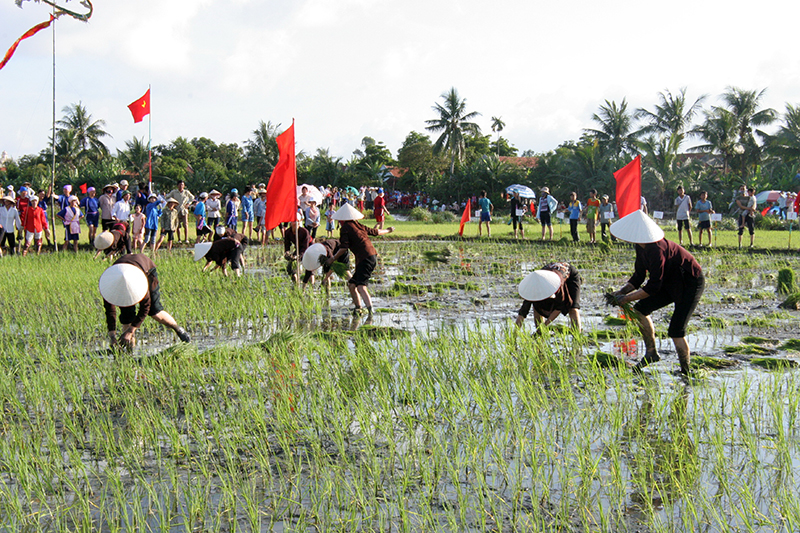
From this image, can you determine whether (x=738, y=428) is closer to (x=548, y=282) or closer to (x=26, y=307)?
(x=548, y=282)

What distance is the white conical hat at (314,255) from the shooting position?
7.01 m

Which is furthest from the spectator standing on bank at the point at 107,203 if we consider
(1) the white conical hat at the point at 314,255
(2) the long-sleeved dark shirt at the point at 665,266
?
(2) the long-sleeved dark shirt at the point at 665,266

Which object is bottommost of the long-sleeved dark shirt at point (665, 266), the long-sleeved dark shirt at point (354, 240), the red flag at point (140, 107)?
the long-sleeved dark shirt at point (665, 266)

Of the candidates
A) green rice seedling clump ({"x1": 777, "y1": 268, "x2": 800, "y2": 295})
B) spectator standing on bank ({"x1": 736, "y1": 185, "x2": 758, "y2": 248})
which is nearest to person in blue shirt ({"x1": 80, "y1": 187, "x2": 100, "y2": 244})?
green rice seedling clump ({"x1": 777, "y1": 268, "x2": 800, "y2": 295})

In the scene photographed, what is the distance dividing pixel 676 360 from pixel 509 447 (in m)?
2.28

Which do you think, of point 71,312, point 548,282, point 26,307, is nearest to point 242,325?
point 71,312

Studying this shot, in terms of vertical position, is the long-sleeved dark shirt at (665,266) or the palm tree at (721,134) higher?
the palm tree at (721,134)

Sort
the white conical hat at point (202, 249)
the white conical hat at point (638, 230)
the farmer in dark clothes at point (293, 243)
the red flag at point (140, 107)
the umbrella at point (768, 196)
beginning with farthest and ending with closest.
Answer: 1. the umbrella at point (768, 196)
2. the red flag at point (140, 107)
3. the farmer in dark clothes at point (293, 243)
4. the white conical hat at point (202, 249)
5. the white conical hat at point (638, 230)

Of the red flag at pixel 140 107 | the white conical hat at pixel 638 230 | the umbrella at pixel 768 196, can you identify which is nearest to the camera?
the white conical hat at pixel 638 230

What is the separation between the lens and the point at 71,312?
20.8 ft

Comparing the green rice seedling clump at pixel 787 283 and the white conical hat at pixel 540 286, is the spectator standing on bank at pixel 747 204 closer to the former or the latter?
the green rice seedling clump at pixel 787 283

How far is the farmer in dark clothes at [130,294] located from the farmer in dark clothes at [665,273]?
3212mm

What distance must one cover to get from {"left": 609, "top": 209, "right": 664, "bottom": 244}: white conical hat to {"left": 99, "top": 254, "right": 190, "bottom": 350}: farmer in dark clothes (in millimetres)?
3212

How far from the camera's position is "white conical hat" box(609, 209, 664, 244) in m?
4.24
